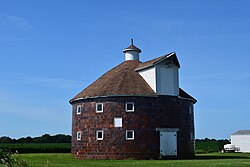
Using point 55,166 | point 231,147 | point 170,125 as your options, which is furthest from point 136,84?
point 231,147

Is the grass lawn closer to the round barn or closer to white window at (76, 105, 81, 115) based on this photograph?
the round barn

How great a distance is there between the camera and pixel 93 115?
119ft

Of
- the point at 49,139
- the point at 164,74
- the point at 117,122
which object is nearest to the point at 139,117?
the point at 117,122

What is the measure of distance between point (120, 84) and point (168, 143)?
22.1 ft

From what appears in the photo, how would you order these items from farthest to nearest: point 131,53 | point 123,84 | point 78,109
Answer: point 131,53
point 78,109
point 123,84

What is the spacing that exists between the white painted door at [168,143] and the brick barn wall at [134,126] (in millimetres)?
365

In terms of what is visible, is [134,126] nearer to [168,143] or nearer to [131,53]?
[168,143]

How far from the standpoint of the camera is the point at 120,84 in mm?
36438

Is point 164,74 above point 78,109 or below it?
above

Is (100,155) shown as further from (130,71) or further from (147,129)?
(130,71)

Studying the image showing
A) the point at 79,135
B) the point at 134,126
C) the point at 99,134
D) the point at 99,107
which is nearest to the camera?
the point at 134,126

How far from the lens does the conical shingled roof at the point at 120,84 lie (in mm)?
35438

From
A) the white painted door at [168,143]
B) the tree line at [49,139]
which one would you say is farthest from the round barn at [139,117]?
the tree line at [49,139]

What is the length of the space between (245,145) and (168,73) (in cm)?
3700
